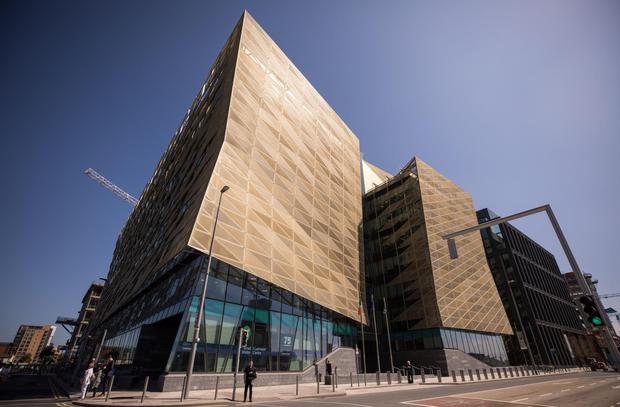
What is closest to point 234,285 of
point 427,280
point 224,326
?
point 224,326

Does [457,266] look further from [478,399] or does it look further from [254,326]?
[254,326]

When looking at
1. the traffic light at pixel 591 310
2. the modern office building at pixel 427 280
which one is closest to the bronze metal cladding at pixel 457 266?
the modern office building at pixel 427 280

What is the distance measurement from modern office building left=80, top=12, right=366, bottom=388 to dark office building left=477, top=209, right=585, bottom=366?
147ft

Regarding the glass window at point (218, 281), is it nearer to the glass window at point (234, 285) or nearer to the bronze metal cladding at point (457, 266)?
the glass window at point (234, 285)

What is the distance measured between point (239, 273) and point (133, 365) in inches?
432

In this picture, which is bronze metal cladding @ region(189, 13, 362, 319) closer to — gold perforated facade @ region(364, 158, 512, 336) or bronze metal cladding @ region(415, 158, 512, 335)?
gold perforated facade @ region(364, 158, 512, 336)

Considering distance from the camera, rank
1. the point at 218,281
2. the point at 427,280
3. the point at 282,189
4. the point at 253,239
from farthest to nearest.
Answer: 1. the point at 427,280
2. the point at 282,189
3. the point at 253,239
4. the point at 218,281

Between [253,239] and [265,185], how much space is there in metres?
5.70

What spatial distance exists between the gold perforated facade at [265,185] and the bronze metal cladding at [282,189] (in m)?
0.10

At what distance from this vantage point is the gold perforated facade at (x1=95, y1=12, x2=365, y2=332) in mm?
21047

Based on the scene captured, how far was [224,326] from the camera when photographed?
19406mm

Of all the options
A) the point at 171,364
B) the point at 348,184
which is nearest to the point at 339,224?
the point at 348,184

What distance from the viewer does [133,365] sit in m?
22.3

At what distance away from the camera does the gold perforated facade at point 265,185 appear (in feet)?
69.1
